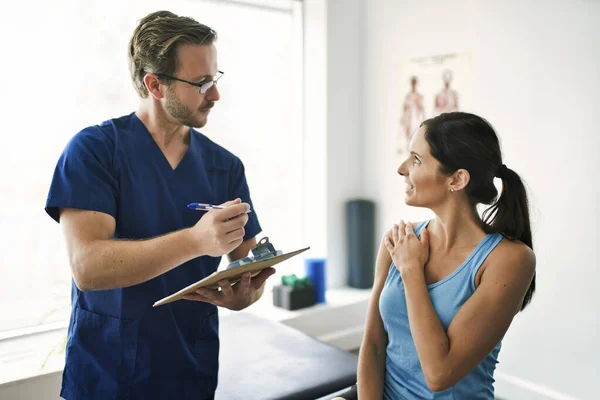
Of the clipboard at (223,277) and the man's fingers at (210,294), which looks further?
the man's fingers at (210,294)

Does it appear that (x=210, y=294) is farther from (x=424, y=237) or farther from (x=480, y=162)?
(x=480, y=162)

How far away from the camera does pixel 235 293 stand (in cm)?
159

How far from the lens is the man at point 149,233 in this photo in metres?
1.43

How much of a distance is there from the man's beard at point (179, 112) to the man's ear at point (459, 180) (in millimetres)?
770

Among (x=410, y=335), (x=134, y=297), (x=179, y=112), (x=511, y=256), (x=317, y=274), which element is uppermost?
(x=179, y=112)

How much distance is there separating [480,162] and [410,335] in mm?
539

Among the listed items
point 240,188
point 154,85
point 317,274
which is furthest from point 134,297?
point 317,274

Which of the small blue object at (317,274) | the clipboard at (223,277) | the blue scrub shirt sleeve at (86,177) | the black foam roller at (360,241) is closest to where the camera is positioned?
the clipboard at (223,277)

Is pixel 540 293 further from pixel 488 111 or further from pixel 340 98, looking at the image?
pixel 340 98

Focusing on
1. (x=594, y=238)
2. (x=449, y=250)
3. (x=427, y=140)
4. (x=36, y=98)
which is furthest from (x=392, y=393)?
(x=36, y=98)

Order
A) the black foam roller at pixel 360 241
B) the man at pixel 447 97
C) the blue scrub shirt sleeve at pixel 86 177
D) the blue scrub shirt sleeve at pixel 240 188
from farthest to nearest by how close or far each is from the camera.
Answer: the black foam roller at pixel 360 241 < the man at pixel 447 97 < the blue scrub shirt sleeve at pixel 240 188 < the blue scrub shirt sleeve at pixel 86 177

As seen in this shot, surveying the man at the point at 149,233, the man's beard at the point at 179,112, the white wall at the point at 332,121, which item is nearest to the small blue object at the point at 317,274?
the white wall at the point at 332,121

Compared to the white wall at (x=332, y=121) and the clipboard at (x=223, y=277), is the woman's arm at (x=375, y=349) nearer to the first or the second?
the clipboard at (x=223, y=277)

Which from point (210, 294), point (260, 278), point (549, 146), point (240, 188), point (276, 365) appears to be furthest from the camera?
point (549, 146)
